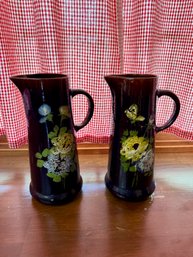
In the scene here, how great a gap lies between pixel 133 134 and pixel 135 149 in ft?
0.10

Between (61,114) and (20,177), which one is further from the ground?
(61,114)

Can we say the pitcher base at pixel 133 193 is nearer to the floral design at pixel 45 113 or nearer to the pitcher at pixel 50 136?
the pitcher at pixel 50 136

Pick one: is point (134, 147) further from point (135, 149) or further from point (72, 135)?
point (72, 135)

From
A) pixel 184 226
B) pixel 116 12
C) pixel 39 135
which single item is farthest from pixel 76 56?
pixel 184 226

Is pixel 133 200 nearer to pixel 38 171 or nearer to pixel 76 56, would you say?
pixel 38 171

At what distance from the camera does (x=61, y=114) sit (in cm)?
39

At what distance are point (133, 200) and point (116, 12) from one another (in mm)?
446

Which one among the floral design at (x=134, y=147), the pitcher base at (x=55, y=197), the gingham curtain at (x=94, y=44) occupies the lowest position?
the pitcher base at (x=55, y=197)

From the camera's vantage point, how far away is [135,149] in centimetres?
41

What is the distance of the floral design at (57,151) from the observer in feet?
1.28

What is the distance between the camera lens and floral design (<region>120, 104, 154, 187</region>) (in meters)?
0.40

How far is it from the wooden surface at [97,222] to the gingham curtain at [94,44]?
0.16 meters

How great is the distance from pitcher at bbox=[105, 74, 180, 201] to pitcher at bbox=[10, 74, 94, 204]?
0.08 meters

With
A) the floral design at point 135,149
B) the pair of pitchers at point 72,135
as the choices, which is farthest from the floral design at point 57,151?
the floral design at point 135,149
